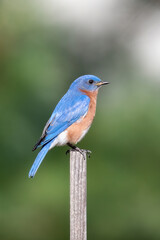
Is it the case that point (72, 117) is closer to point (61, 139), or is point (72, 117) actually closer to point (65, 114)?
point (65, 114)

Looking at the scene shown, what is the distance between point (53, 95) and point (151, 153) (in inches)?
59.3

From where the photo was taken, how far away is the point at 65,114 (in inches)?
179

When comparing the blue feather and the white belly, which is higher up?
the blue feather

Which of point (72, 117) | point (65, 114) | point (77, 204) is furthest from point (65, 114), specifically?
point (77, 204)

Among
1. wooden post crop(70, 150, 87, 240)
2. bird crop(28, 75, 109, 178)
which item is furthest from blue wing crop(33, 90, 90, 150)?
wooden post crop(70, 150, 87, 240)

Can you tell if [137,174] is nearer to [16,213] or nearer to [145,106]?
[145,106]

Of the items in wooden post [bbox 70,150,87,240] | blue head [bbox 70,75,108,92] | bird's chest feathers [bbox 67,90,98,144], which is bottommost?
wooden post [bbox 70,150,87,240]

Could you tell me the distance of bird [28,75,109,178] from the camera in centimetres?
439

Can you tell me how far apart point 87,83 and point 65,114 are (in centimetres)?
57

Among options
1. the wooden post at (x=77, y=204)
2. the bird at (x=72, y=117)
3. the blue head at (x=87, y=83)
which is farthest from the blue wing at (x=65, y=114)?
the wooden post at (x=77, y=204)

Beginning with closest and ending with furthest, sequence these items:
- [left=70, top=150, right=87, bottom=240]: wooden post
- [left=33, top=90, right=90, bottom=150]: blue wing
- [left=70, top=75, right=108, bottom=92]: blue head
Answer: [left=70, top=150, right=87, bottom=240]: wooden post, [left=33, top=90, right=90, bottom=150]: blue wing, [left=70, top=75, right=108, bottom=92]: blue head

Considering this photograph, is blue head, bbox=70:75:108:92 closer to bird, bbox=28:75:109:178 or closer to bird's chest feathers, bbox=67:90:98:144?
bird, bbox=28:75:109:178

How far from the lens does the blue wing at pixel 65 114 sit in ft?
14.3

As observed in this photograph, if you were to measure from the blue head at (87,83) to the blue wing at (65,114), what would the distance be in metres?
0.11
